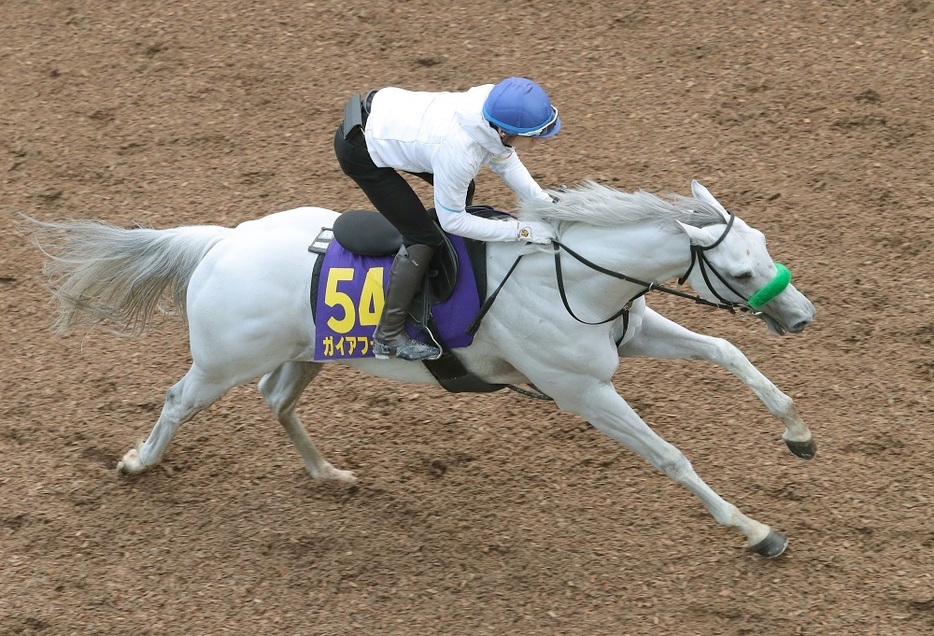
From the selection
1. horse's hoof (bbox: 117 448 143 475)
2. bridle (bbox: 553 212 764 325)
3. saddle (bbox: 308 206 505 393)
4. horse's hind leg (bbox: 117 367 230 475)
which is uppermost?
bridle (bbox: 553 212 764 325)

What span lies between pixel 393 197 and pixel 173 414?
1790 millimetres

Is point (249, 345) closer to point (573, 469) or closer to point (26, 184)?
point (573, 469)

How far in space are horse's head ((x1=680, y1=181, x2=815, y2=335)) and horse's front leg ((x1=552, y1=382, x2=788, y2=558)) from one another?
70cm

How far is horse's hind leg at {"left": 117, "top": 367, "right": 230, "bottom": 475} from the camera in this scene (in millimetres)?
5750

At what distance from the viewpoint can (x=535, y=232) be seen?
16.4ft

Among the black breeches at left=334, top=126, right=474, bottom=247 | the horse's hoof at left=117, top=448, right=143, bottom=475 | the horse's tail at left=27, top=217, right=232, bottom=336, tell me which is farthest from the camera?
the horse's hoof at left=117, top=448, right=143, bottom=475

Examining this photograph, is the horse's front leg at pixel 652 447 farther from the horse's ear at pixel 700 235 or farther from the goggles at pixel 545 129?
the goggles at pixel 545 129

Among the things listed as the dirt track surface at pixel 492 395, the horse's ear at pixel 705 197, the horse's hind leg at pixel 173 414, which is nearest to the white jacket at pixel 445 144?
the horse's ear at pixel 705 197

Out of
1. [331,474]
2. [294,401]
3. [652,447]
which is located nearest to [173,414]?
[294,401]

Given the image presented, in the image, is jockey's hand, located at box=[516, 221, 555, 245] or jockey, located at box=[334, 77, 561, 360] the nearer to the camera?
jockey, located at box=[334, 77, 561, 360]

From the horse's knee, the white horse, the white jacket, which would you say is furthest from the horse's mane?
the horse's knee

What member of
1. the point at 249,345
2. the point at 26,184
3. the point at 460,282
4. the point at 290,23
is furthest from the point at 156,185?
the point at 460,282

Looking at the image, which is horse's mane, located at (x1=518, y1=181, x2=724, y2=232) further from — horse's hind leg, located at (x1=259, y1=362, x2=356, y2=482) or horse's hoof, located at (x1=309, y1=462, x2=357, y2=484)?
horse's hoof, located at (x1=309, y1=462, x2=357, y2=484)

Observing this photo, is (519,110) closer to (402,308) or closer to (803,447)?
(402,308)
